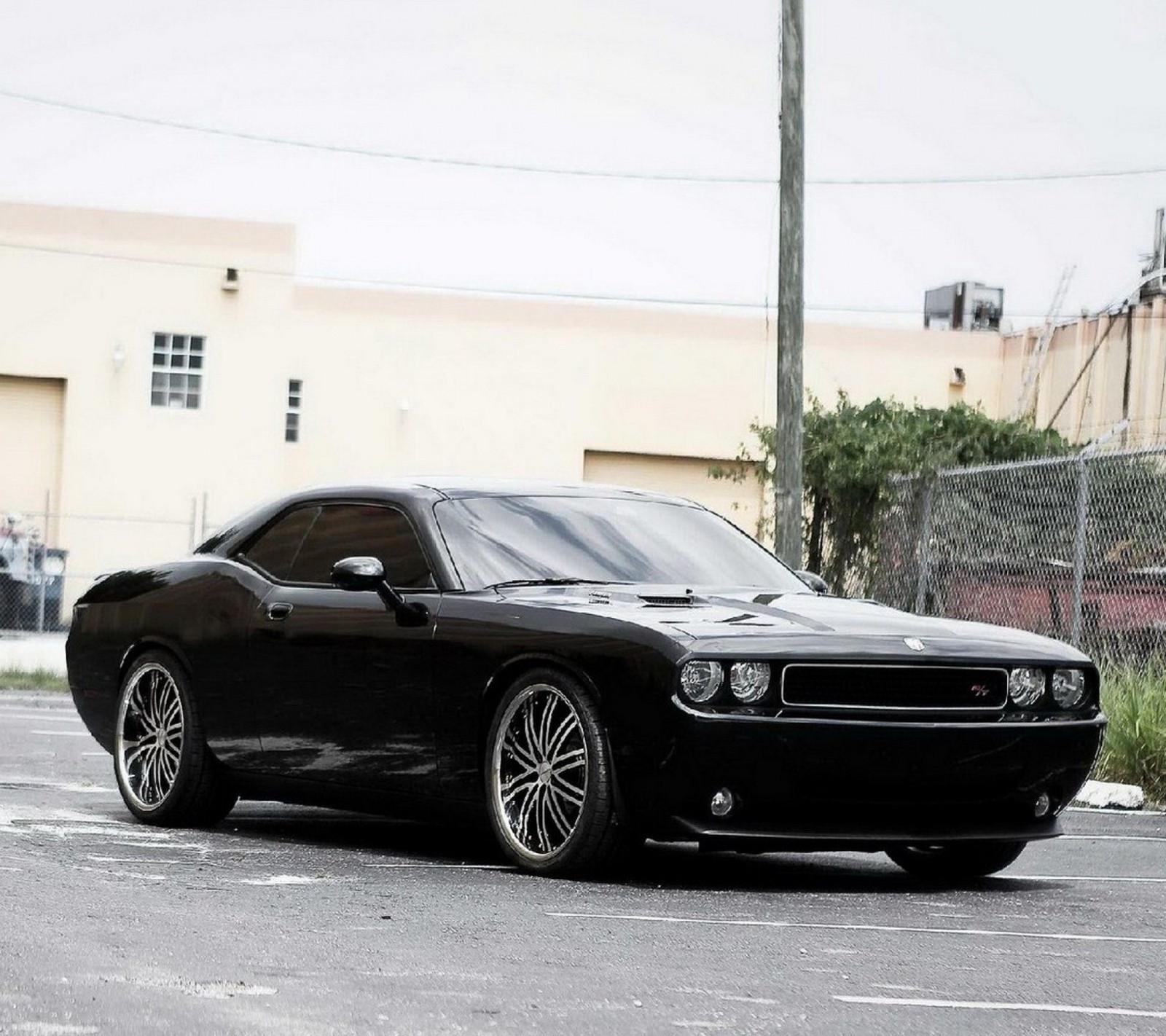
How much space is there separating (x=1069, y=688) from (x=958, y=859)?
2.72 feet

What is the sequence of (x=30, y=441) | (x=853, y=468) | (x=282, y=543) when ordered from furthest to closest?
(x=30, y=441) < (x=853, y=468) < (x=282, y=543)

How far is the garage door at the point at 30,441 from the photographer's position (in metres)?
39.4

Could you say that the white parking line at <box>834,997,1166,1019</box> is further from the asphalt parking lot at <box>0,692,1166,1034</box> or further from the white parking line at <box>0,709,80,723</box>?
the white parking line at <box>0,709,80,723</box>

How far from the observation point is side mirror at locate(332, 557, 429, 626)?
839 centimetres

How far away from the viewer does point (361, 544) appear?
907cm

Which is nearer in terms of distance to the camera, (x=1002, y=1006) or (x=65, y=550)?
(x=1002, y=1006)

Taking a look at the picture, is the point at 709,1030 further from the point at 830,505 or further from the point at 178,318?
the point at 178,318

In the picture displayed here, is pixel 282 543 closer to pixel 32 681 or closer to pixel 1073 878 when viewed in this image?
pixel 1073 878

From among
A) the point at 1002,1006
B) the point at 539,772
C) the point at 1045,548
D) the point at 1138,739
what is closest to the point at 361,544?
the point at 539,772

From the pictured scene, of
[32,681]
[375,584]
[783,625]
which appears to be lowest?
[32,681]

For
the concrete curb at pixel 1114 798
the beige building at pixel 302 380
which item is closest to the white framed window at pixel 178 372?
the beige building at pixel 302 380

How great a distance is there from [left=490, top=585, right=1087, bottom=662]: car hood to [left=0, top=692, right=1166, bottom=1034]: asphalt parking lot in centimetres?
79

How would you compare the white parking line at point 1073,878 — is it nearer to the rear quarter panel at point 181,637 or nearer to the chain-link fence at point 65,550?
the rear quarter panel at point 181,637

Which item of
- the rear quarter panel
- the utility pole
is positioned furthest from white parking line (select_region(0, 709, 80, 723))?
the rear quarter panel
